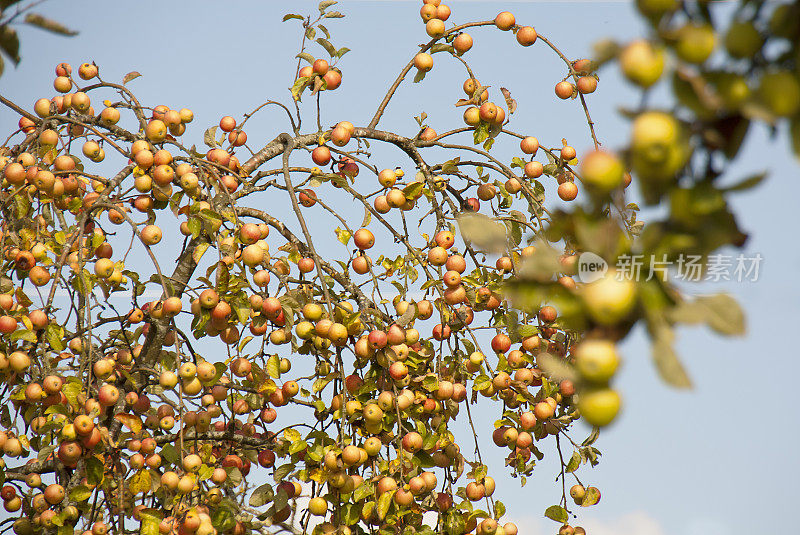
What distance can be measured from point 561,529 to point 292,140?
55.3 inches

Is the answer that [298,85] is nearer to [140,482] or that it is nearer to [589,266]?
[140,482]

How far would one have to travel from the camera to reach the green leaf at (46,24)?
100cm

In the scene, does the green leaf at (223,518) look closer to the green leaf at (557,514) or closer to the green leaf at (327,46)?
the green leaf at (557,514)

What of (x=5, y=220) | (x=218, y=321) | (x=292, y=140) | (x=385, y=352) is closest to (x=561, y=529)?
(x=385, y=352)

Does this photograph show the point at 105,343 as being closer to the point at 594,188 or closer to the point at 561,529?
the point at 561,529

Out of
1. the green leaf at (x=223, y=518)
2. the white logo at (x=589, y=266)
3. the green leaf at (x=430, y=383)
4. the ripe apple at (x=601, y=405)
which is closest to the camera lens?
the ripe apple at (x=601, y=405)

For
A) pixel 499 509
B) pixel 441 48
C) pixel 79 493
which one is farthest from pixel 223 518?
pixel 441 48

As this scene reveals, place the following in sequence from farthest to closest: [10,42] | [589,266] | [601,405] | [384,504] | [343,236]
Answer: [343,236] → [384,504] → [10,42] → [589,266] → [601,405]

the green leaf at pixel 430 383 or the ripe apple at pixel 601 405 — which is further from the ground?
the green leaf at pixel 430 383

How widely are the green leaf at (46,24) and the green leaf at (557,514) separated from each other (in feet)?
5.80

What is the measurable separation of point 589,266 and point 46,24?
755mm

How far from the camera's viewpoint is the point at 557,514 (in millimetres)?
2178

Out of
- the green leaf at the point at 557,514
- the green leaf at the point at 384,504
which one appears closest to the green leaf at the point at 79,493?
the green leaf at the point at 384,504

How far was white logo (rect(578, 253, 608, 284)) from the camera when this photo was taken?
86 centimetres
